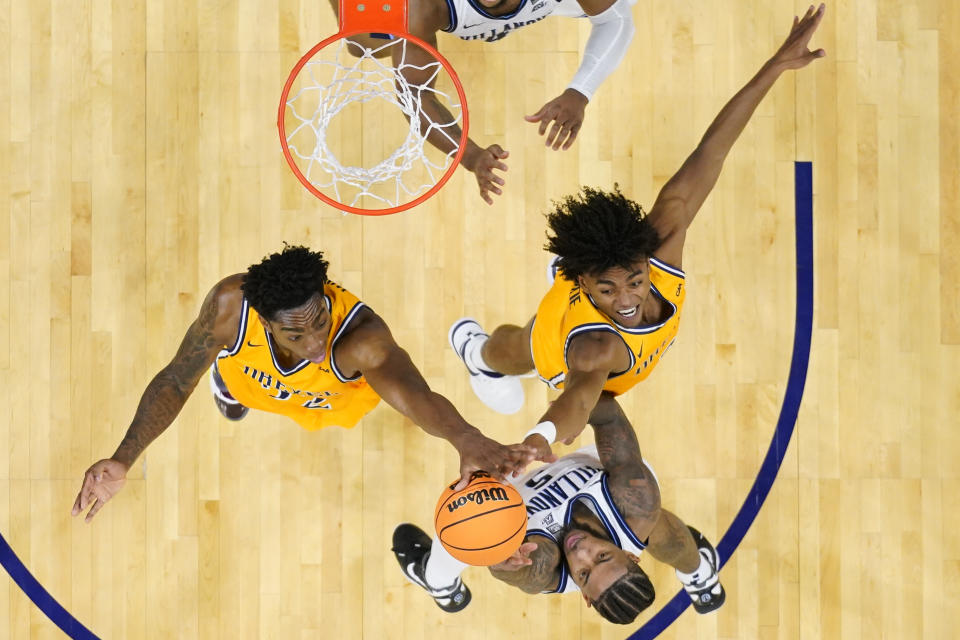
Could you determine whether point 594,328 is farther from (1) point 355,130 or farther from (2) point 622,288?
(1) point 355,130

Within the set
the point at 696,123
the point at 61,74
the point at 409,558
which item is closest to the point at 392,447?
the point at 409,558

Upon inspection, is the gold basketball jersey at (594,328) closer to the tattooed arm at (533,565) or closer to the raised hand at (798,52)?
the tattooed arm at (533,565)

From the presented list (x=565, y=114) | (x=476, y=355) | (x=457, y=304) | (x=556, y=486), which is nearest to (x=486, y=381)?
(x=476, y=355)

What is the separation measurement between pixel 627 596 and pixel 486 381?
1237 millimetres

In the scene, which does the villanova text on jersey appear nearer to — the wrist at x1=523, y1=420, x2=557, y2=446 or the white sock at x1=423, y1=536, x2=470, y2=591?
the white sock at x1=423, y1=536, x2=470, y2=591

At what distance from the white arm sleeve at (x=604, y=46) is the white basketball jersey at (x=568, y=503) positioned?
5.01 feet

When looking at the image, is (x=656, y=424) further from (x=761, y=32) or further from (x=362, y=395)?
(x=761, y=32)

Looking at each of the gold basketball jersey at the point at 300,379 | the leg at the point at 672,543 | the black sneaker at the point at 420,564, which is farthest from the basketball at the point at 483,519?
the black sneaker at the point at 420,564

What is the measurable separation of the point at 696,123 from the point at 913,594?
2415mm

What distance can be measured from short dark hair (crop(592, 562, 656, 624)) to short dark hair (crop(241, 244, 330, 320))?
1.38 m

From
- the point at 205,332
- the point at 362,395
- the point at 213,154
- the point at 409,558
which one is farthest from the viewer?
the point at 213,154

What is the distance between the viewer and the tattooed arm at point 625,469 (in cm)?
319

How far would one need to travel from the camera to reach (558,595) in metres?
3.92

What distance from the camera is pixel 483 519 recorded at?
2795 mm
